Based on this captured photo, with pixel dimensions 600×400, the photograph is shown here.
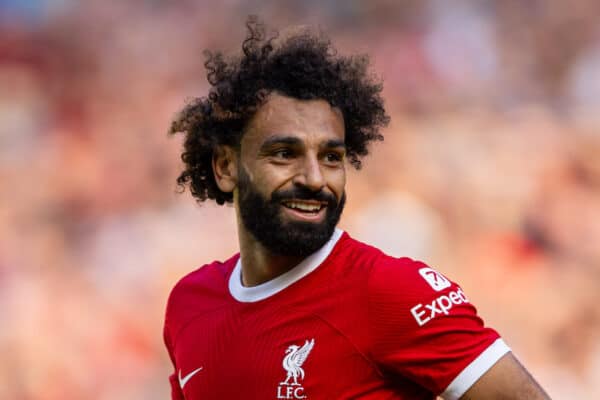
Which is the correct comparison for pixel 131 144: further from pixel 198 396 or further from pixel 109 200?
pixel 198 396

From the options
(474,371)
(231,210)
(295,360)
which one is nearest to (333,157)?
(295,360)

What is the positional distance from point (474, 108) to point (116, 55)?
2569mm

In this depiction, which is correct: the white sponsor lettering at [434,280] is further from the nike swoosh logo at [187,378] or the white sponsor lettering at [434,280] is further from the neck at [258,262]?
the nike swoosh logo at [187,378]

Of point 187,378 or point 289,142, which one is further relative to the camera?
point 187,378

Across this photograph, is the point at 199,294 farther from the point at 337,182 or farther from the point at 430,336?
the point at 430,336

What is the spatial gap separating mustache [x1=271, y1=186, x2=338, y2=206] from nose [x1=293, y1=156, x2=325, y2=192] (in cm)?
2

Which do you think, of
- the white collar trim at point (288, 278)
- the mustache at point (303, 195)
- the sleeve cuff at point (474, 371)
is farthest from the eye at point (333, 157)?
the sleeve cuff at point (474, 371)

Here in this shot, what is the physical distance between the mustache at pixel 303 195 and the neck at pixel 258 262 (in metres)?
0.19

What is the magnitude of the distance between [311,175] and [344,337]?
0.44m

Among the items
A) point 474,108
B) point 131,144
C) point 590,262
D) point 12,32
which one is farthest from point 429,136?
point 12,32

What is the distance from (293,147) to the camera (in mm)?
2531

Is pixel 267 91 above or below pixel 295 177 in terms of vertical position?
above

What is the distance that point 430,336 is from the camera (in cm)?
226

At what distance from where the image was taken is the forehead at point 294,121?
255cm
